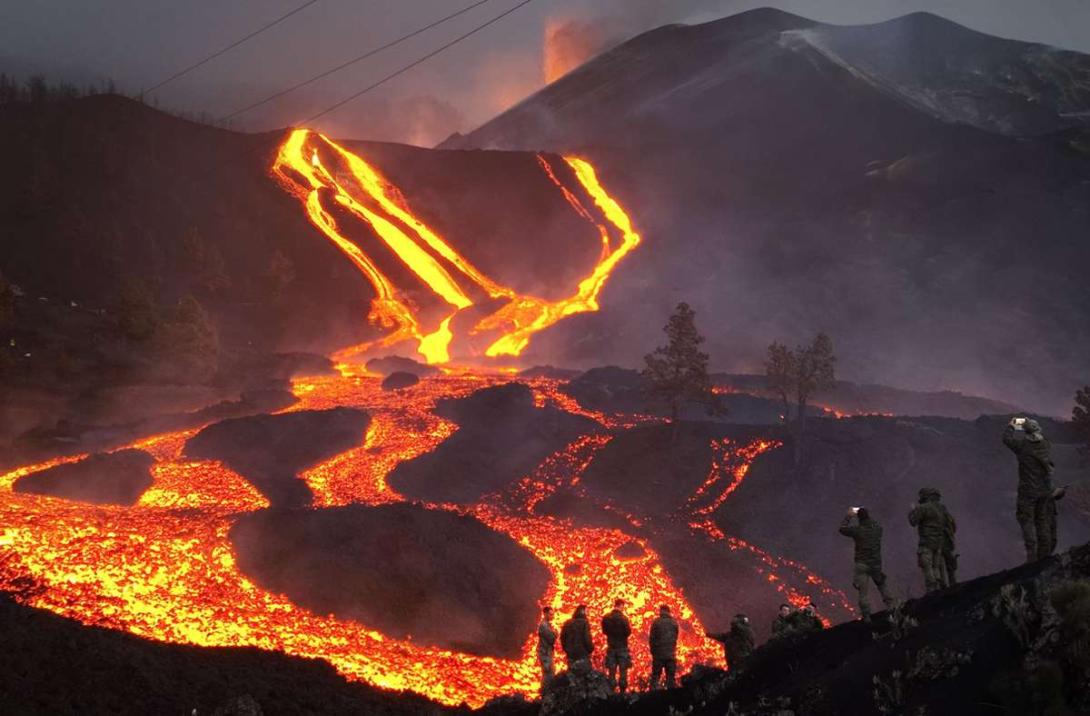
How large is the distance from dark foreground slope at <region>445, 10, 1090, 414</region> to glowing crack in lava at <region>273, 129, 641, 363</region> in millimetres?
3532

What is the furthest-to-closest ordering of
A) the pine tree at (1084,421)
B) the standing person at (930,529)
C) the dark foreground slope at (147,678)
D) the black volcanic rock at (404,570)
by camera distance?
the pine tree at (1084,421) < the black volcanic rock at (404,570) < the dark foreground slope at (147,678) < the standing person at (930,529)

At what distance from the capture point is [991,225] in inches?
3583

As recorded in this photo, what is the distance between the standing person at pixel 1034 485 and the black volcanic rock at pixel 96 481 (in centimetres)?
3336

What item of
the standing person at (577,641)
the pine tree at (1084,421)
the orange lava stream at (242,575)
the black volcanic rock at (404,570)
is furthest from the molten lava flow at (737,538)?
the standing person at (577,641)

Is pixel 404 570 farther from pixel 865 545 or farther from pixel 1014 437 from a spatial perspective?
pixel 1014 437

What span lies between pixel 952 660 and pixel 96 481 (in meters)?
36.3

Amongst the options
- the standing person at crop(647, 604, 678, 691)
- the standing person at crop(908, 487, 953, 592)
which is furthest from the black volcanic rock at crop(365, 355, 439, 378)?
the standing person at crop(908, 487, 953, 592)

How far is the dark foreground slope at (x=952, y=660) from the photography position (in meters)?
6.64

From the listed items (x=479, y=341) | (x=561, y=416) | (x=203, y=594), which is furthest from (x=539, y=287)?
(x=203, y=594)

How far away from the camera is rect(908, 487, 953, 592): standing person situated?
38.3 feet

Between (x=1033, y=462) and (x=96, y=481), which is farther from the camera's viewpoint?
(x=96, y=481)

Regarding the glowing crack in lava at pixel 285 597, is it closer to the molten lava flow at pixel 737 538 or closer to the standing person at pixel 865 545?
the molten lava flow at pixel 737 538

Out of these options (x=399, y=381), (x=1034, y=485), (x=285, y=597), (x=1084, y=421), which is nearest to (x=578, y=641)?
(x=1034, y=485)

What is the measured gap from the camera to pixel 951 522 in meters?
12.1
